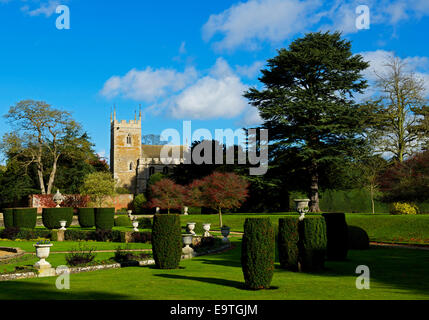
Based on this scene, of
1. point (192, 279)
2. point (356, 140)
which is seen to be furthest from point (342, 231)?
point (356, 140)

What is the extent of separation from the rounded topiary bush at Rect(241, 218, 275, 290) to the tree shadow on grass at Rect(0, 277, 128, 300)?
2503mm

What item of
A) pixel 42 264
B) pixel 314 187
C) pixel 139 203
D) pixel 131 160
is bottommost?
pixel 42 264

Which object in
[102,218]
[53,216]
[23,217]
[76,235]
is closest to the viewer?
[76,235]

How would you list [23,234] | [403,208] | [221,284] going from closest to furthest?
1. [221,284]
2. [23,234]
3. [403,208]

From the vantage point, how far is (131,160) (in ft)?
204

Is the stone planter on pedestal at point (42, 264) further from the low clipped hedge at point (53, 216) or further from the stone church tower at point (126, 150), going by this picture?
the stone church tower at point (126, 150)

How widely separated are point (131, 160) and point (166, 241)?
51.9 metres

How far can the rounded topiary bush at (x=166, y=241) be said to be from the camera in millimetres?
11570

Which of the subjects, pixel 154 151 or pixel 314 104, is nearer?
pixel 314 104

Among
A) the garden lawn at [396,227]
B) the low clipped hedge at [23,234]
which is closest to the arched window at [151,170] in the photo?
the low clipped hedge at [23,234]

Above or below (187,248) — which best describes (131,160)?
above

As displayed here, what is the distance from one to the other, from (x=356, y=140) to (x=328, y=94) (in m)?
→ 4.29

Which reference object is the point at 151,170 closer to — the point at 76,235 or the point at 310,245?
the point at 76,235

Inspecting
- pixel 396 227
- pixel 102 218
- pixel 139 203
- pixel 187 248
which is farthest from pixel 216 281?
pixel 139 203
